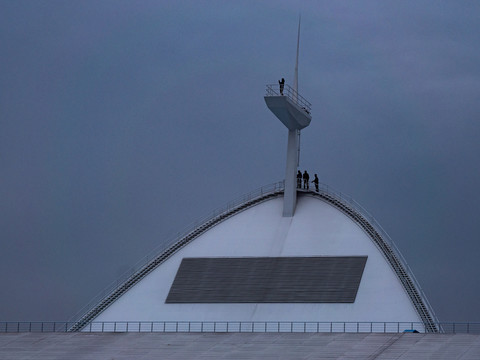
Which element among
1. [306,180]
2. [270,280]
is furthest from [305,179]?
[270,280]

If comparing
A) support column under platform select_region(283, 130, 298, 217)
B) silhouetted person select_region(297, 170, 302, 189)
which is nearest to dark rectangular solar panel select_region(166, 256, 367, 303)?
support column under platform select_region(283, 130, 298, 217)

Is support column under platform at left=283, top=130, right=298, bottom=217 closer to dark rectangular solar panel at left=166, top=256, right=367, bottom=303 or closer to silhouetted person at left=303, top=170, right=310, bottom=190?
silhouetted person at left=303, top=170, right=310, bottom=190

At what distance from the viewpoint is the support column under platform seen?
8012 centimetres

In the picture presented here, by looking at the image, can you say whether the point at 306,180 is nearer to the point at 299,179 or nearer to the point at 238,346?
the point at 299,179

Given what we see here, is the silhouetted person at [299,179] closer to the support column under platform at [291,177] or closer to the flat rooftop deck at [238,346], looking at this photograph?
the support column under platform at [291,177]

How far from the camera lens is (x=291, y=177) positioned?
8069cm

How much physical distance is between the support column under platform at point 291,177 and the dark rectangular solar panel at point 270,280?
236 inches

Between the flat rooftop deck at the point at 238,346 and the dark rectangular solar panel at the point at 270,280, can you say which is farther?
the dark rectangular solar panel at the point at 270,280

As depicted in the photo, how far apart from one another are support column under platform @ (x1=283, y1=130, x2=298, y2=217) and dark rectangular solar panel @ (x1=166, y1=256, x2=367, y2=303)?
19.6 feet

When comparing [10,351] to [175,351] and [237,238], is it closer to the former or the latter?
[175,351]

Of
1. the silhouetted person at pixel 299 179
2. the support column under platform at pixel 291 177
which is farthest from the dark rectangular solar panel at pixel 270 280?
the silhouetted person at pixel 299 179

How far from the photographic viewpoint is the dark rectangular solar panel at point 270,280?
71.4m

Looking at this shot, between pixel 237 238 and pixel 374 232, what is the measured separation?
9.96m

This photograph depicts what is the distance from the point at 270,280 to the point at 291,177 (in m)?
10.1
